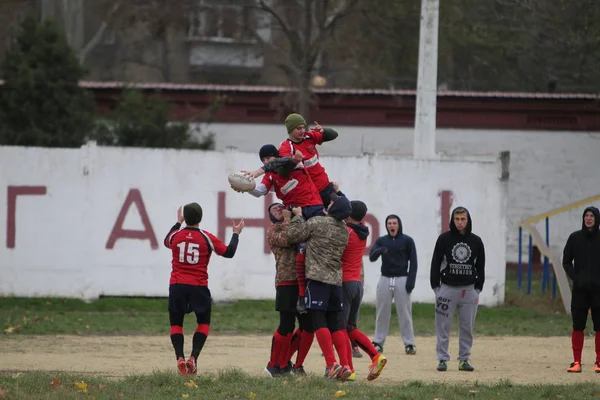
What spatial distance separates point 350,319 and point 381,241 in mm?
2564

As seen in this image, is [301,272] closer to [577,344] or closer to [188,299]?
[188,299]

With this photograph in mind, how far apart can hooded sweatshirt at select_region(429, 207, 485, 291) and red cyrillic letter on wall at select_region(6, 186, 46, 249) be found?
11.1 meters

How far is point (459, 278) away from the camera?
14.8 meters

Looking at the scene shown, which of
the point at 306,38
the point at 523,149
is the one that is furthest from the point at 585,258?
the point at 523,149

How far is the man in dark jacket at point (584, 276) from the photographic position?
14.8 m

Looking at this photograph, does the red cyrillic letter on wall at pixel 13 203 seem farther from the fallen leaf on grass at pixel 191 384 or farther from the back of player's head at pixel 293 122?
the fallen leaf on grass at pixel 191 384

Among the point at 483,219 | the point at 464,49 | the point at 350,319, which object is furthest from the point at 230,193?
the point at 464,49

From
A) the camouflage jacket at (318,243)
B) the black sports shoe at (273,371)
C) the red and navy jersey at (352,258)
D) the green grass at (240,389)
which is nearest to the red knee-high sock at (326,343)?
the green grass at (240,389)

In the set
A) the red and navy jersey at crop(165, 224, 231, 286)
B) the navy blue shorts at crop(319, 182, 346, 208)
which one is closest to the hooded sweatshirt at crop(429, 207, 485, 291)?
the navy blue shorts at crop(319, 182, 346, 208)

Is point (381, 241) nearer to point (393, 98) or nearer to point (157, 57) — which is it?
point (393, 98)

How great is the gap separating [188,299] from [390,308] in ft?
17.0

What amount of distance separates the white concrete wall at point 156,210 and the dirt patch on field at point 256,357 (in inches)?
164

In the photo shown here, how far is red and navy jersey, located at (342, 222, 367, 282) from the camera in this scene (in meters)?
15.2

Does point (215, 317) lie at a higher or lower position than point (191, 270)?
lower
